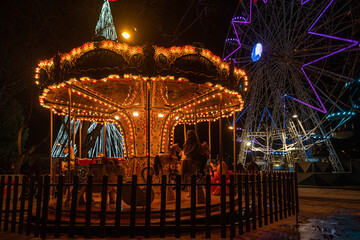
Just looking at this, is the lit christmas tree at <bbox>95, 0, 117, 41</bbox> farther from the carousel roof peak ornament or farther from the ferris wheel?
the ferris wheel

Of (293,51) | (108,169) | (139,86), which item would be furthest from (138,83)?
(293,51)

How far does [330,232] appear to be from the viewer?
5812mm

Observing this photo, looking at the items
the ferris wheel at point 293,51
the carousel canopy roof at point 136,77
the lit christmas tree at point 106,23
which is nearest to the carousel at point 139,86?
the carousel canopy roof at point 136,77

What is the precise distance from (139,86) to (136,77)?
152 cm

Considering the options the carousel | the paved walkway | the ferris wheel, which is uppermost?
the ferris wheel

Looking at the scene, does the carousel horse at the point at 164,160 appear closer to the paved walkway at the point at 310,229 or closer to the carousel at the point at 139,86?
the carousel at the point at 139,86

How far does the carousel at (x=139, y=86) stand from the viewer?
291 inches

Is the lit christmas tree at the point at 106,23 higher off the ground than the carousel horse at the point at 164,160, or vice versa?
the lit christmas tree at the point at 106,23

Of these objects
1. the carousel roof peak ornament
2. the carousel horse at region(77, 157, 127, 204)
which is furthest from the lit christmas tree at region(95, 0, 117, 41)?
the carousel horse at region(77, 157, 127, 204)

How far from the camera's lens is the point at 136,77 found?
791 centimetres

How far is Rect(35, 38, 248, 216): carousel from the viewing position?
24.3 ft

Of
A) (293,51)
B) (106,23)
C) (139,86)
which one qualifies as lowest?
(139,86)

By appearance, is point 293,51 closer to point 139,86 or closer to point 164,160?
point 139,86

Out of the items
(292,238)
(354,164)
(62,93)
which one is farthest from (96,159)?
(354,164)
